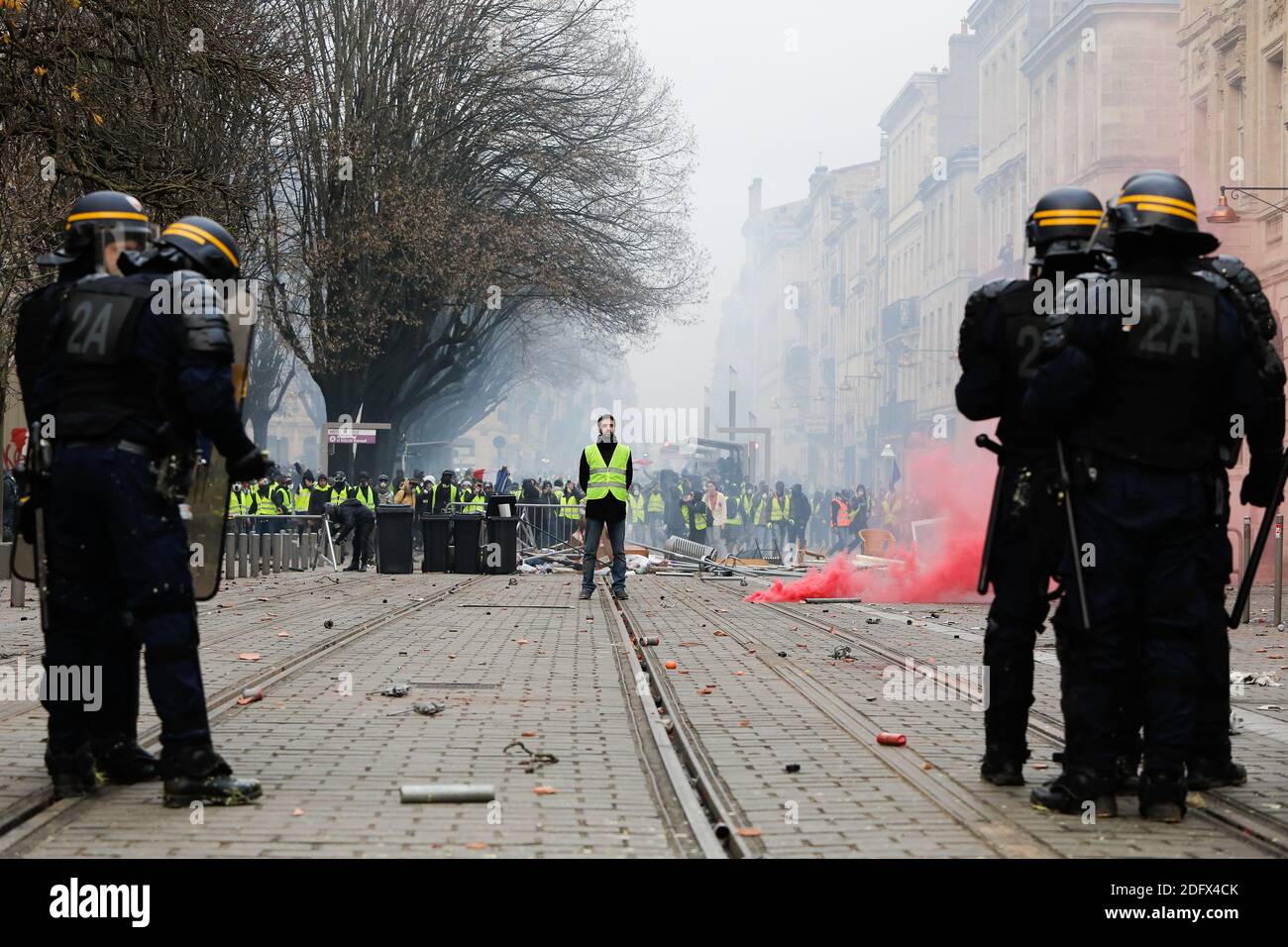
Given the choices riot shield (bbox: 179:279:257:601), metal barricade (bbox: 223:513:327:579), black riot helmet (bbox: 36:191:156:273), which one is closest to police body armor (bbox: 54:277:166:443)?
black riot helmet (bbox: 36:191:156:273)

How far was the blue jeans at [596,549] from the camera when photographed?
17609mm

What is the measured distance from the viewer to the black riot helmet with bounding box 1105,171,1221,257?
19.1ft

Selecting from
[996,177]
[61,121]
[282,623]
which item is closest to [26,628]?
[282,623]

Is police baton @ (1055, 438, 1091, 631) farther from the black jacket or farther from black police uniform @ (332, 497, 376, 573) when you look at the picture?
black police uniform @ (332, 497, 376, 573)

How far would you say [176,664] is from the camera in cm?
580

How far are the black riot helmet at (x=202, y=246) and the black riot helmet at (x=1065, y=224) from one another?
291 cm

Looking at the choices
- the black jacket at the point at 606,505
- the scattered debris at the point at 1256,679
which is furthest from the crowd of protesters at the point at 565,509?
the scattered debris at the point at 1256,679

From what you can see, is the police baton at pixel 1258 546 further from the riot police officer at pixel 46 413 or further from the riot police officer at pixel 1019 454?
the riot police officer at pixel 46 413

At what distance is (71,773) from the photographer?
6059 mm

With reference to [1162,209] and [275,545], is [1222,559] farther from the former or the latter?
[275,545]

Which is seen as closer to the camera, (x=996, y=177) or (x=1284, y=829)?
(x=1284, y=829)

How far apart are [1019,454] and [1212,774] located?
4.59 ft

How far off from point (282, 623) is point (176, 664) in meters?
9.32
